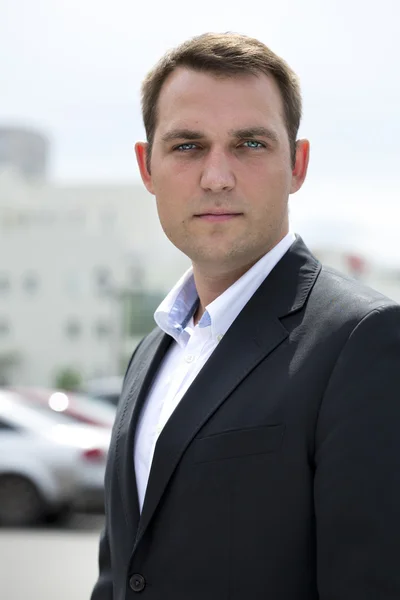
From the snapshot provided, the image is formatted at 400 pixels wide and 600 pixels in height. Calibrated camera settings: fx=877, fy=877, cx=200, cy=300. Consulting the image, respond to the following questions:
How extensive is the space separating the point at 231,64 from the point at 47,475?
7968mm

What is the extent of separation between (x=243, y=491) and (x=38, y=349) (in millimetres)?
70074

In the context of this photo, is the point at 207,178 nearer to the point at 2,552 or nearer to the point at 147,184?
the point at 147,184

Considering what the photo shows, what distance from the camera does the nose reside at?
1.83 metres

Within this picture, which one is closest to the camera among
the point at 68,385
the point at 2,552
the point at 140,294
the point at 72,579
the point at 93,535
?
→ the point at 72,579

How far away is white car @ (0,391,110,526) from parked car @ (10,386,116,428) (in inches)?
23.4

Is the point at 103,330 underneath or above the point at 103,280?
underneath

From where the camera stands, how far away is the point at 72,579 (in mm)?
6871

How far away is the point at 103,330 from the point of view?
235 ft

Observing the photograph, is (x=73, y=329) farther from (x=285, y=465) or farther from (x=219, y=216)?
(x=285, y=465)

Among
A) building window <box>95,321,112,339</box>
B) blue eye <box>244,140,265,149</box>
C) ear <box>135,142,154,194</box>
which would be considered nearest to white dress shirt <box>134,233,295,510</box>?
blue eye <box>244,140,265,149</box>

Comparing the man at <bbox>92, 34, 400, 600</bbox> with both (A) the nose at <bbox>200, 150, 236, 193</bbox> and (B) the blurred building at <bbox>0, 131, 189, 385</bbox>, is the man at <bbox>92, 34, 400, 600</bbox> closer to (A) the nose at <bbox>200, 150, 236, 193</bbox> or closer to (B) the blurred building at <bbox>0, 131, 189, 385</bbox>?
(A) the nose at <bbox>200, 150, 236, 193</bbox>

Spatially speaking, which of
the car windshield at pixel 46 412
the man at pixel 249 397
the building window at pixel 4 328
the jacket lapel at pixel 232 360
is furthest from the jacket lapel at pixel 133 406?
the building window at pixel 4 328

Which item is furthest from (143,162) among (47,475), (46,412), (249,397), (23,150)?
(23,150)

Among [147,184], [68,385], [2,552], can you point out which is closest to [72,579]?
[2,552]
